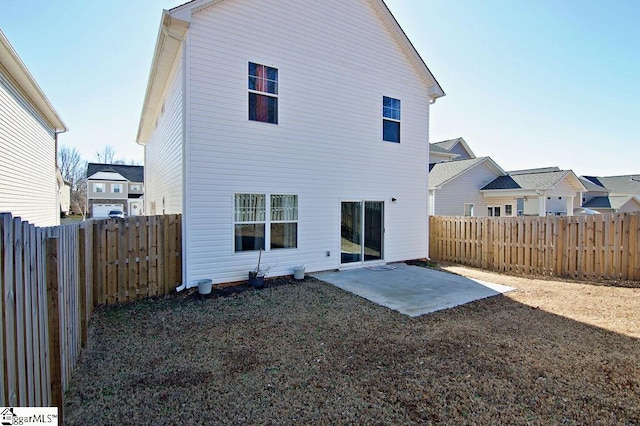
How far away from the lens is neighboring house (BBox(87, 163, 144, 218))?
4019cm

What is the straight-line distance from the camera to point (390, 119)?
1060cm

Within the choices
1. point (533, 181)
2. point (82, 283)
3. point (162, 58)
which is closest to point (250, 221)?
point (82, 283)

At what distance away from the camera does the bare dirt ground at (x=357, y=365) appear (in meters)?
3.02

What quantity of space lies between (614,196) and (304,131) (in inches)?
1593

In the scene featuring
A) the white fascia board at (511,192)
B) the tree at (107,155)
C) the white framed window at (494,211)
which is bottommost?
the white framed window at (494,211)

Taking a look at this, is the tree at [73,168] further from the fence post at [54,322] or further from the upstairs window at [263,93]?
the fence post at [54,322]

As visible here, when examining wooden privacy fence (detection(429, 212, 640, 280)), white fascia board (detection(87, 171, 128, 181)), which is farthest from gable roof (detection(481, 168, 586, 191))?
white fascia board (detection(87, 171, 128, 181))

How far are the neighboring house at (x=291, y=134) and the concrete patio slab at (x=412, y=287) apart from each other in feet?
2.99

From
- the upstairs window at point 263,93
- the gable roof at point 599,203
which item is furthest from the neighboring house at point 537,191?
the upstairs window at point 263,93

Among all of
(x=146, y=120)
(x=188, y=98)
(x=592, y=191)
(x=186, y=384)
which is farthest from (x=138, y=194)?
(x=592, y=191)

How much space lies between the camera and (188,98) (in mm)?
7340

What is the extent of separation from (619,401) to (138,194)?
5040cm

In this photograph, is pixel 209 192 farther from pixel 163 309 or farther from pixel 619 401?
pixel 619 401

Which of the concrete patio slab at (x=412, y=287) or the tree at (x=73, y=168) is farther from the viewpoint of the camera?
the tree at (x=73, y=168)
